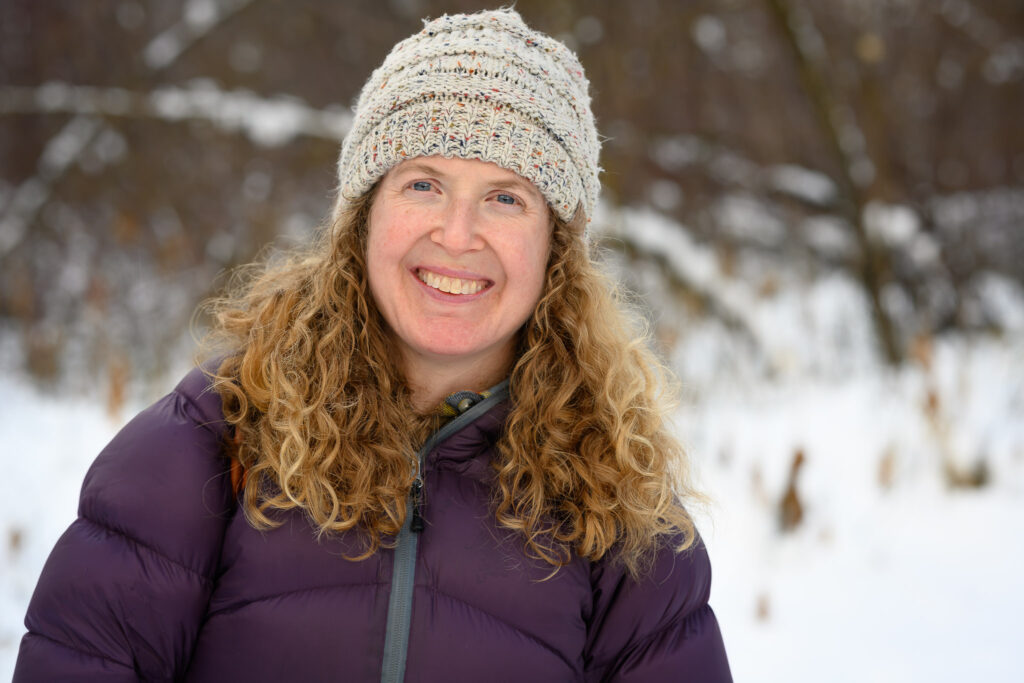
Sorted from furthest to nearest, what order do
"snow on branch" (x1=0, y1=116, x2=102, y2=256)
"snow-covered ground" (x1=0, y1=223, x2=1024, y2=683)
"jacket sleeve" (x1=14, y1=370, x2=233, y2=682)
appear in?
"snow on branch" (x1=0, y1=116, x2=102, y2=256) → "snow-covered ground" (x1=0, y1=223, x2=1024, y2=683) → "jacket sleeve" (x1=14, y1=370, x2=233, y2=682)

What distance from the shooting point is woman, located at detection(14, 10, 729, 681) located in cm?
141

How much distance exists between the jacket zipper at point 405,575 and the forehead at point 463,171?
489 millimetres

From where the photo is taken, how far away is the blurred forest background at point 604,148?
5824 mm

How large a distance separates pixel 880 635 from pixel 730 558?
2.21 ft

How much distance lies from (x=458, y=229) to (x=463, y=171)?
0.40 ft

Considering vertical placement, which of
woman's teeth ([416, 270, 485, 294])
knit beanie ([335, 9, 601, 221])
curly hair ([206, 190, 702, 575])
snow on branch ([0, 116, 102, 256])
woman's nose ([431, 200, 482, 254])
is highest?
snow on branch ([0, 116, 102, 256])

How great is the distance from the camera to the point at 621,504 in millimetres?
1624

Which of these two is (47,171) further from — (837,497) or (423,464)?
(837,497)

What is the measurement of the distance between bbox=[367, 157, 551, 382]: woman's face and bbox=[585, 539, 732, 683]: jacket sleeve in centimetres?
59

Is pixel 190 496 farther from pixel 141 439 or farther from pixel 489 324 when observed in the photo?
pixel 489 324

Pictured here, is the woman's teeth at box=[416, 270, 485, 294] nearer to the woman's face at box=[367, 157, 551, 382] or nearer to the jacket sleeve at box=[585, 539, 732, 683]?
the woman's face at box=[367, 157, 551, 382]

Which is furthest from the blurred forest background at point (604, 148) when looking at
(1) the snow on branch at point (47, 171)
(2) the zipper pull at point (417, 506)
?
(2) the zipper pull at point (417, 506)

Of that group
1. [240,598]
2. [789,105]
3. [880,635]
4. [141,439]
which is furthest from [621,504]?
[789,105]

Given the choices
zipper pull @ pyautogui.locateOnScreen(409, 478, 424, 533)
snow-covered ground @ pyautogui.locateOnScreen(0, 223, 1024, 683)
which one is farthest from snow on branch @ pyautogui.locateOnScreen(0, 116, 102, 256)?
zipper pull @ pyautogui.locateOnScreen(409, 478, 424, 533)
